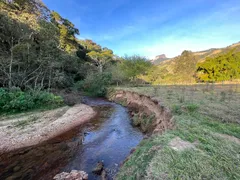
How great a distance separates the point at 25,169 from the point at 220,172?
20.8 ft

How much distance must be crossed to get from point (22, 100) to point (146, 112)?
9.87 m

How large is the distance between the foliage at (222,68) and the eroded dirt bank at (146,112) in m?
25.4

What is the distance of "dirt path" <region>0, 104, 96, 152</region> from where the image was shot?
711cm

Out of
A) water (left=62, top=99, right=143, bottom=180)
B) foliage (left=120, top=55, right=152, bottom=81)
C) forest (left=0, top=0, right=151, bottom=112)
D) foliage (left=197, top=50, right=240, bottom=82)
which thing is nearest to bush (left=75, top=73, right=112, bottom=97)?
forest (left=0, top=0, right=151, bottom=112)

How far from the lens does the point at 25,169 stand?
5234 millimetres

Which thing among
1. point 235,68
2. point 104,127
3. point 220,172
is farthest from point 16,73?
point 235,68

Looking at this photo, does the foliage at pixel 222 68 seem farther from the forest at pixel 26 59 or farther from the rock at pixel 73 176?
the rock at pixel 73 176

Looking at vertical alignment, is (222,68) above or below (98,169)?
above

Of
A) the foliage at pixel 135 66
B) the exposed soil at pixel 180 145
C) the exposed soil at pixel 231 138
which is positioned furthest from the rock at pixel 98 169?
the foliage at pixel 135 66

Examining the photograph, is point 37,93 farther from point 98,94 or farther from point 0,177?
point 98,94

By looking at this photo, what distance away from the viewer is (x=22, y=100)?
34.9 feet

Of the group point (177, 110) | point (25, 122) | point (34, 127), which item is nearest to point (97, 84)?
point (25, 122)

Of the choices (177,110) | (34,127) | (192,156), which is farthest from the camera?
(34,127)

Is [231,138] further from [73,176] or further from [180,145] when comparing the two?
[73,176]
